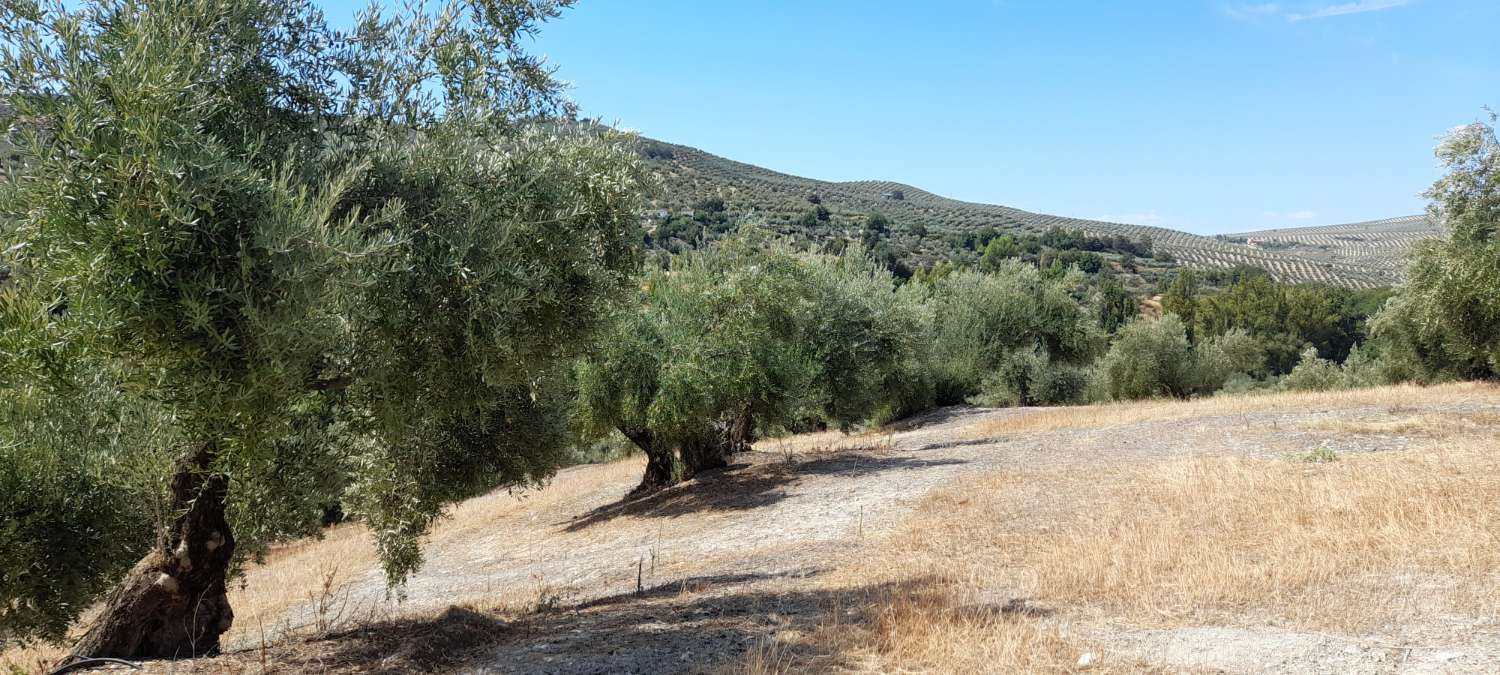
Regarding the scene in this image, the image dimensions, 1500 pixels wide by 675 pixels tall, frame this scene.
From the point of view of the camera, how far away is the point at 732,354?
22.3 meters

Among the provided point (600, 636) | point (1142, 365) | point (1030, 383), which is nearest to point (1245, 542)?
point (600, 636)

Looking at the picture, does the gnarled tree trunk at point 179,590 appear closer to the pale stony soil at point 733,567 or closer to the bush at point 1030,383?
the pale stony soil at point 733,567

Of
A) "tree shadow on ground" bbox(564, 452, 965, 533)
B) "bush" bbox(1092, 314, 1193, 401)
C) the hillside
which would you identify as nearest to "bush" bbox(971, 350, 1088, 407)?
"bush" bbox(1092, 314, 1193, 401)

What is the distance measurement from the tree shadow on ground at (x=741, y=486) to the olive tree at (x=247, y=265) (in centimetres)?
1055

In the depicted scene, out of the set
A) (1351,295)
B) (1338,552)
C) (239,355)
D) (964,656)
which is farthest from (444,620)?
(1351,295)

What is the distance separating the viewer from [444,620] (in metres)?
9.70

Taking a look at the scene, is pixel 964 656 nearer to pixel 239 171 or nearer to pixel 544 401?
pixel 239 171

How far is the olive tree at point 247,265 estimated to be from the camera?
18.0 ft

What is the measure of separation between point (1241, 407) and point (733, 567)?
19774 mm

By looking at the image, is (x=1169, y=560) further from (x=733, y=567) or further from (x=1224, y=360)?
(x=1224, y=360)

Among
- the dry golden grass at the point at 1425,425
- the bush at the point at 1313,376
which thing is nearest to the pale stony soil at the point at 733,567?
the dry golden grass at the point at 1425,425

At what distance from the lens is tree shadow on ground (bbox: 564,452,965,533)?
68.4 ft

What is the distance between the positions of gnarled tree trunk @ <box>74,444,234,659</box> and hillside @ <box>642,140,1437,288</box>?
6921 cm

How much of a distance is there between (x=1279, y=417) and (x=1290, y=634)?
694 inches
